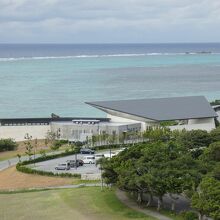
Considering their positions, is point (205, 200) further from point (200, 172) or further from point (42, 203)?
point (42, 203)

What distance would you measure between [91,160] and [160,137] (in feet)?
20.9

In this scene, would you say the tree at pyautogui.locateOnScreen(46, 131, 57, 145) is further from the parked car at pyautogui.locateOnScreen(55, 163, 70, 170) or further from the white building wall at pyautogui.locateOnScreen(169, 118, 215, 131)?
the white building wall at pyautogui.locateOnScreen(169, 118, 215, 131)

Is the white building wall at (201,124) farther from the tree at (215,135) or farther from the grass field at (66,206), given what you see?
the grass field at (66,206)

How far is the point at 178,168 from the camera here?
27484 mm

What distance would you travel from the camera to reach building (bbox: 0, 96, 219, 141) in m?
49.6

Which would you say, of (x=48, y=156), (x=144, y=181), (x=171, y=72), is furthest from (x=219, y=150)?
(x=171, y=72)

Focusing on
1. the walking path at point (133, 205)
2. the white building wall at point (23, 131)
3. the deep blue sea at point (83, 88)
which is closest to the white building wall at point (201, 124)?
the white building wall at point (23, 131)

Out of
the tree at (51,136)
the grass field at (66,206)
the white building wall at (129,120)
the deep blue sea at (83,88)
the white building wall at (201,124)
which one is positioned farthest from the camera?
the deep blue sea at (83,88)

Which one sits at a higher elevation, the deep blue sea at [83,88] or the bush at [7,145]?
the deep blue sea at [83,88]

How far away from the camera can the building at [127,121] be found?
4962 centimetres

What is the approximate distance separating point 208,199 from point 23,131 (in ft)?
104

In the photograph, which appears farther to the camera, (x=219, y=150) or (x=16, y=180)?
(x=16, y=180)

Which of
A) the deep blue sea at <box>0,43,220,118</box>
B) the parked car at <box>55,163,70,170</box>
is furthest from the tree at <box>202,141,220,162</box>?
the deep blue sea at <box>0,43,220,118</box>

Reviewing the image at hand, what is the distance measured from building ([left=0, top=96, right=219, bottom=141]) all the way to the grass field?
17.8m
